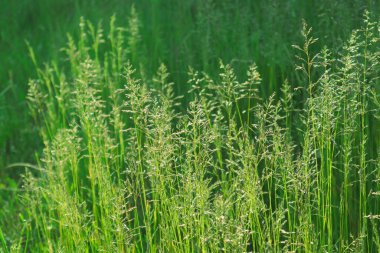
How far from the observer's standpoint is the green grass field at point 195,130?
2688 millimetres

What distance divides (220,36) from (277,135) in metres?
1.80

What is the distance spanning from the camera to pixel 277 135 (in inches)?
105

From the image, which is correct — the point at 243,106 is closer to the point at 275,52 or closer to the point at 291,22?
the point at 275,52

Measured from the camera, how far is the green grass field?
2688 millimetres

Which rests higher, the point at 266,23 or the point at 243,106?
the point at 266,23

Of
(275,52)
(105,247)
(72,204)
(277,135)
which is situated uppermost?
(275,52)

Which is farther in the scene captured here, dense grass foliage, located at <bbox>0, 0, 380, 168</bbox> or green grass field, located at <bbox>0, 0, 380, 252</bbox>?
dense grass foliage, located at <bbox>0, 0, 380, 168</bbox>

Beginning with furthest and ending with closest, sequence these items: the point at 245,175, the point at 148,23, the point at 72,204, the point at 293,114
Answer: the point at 148,23 → the point at 293,114 → the point at 72,204 → the point at 245,175

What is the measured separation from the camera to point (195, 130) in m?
2.67

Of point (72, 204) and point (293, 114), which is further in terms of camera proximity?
point (293, 114)

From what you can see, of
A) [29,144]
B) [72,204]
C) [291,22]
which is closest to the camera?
[72,204]

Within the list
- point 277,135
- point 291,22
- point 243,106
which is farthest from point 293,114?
point 277,135

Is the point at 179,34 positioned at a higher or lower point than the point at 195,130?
higher

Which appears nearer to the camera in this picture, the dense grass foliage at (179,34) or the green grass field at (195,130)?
the green grass field at (195,130)
